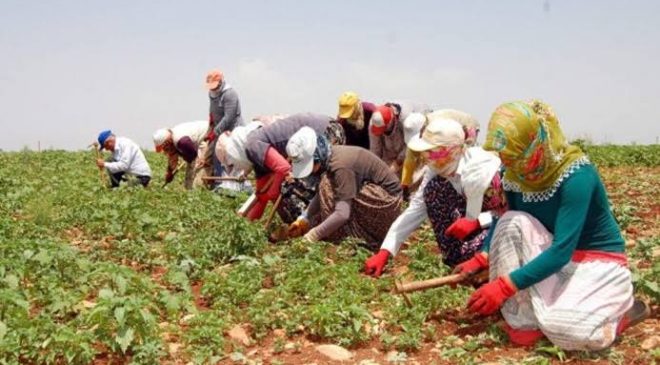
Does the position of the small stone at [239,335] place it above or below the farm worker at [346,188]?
below

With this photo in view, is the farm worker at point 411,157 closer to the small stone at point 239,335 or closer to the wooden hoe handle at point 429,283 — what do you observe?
the wooden hoe handle at point 429,283

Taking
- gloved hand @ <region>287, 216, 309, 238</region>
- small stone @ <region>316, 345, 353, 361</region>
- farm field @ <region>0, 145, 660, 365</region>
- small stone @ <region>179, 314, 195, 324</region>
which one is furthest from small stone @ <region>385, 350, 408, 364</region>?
gloved hand @ <region>287, 216, 309, 238</region>

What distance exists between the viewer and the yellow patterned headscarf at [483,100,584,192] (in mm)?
3482

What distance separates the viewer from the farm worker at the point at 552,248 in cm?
351

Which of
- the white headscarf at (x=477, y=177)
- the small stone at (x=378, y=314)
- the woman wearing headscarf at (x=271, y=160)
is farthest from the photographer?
the woman wearing headscarf at (x=271, y=160)

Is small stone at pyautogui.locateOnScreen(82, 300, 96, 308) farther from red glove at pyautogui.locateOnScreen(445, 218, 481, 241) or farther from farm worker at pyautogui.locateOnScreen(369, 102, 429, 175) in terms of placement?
farm worker at pyautogui.locateOnScreen(369, 102, 429, 175)

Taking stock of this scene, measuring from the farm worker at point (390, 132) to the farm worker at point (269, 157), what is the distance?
2.09 ft

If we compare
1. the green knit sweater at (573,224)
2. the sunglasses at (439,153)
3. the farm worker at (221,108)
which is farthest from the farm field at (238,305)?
the farm worker at (221,108)

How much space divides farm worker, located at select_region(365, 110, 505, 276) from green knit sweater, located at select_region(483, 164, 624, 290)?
0.72 meters

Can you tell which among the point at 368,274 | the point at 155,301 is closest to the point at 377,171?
the point at 368,274

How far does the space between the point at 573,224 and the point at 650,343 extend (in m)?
0.76

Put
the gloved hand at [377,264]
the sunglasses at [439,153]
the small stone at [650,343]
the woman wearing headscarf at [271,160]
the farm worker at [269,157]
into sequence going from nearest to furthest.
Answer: the small stone at [650,343], the sunglasses at [439,153], the gloved hand at [377,264], the woman wearing headscarf at [271,160], the farm worker at [269,157]

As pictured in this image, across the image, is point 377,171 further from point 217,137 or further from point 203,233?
point 217,137

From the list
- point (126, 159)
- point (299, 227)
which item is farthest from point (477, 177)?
point (126, 159)
